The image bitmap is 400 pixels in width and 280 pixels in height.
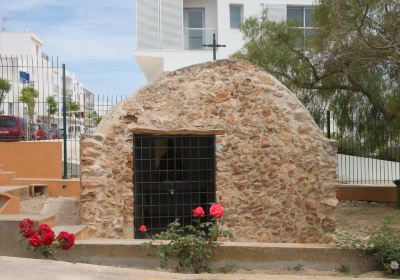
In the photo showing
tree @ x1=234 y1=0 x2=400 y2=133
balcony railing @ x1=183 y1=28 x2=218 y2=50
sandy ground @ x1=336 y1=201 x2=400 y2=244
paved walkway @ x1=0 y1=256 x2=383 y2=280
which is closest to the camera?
paved walkway @ x1=0 y1=256 x2=383 y2=280

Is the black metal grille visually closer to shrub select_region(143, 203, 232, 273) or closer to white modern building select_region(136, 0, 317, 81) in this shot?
shrub select_region(143, 203, 232, 273)

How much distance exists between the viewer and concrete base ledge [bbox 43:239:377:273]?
265 inches

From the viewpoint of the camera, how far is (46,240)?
6.07 metres

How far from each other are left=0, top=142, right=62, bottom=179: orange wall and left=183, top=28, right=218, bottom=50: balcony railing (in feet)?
40.8

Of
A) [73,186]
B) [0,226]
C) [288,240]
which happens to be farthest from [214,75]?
[73,186]

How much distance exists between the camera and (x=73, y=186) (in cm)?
1421

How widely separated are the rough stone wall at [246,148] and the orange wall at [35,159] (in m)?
7.20

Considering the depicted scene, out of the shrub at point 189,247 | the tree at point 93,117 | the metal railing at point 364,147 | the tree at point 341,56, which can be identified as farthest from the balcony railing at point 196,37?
the shrub at point 189,247

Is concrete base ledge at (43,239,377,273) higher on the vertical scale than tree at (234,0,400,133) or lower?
lower

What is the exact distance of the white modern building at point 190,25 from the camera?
84.2 ft

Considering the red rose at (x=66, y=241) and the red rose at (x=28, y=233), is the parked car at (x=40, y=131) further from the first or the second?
the red rose at (x=66, y=241)

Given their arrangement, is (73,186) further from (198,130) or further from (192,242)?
(192,242)

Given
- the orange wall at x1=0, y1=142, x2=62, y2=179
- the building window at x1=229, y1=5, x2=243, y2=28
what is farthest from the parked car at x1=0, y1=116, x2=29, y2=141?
the building window at x1=229, y1=5, x2=243, y2=28

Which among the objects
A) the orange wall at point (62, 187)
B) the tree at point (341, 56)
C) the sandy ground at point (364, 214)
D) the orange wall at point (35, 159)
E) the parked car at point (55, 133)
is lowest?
the sandy ground at point (364, 214)
